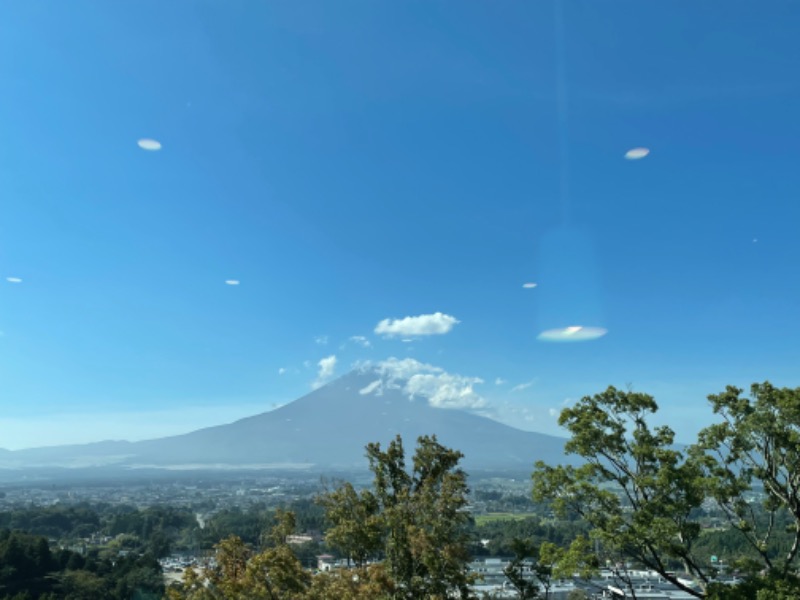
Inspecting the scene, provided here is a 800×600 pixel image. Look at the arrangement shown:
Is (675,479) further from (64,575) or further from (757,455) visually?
(64,575)

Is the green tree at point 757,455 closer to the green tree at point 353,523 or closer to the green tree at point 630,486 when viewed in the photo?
the green tree at point 630,486

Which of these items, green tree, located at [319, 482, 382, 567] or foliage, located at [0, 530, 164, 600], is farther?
foliage, located at [0, 530, 164, 600]

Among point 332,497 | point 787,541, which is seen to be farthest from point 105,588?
point 787,541

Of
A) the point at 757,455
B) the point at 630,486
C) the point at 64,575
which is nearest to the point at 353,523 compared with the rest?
the point at 630,486

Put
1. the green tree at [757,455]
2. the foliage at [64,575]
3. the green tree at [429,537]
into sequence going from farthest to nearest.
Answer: the foliage at [64,575], the green tree at [757,455], the green tree at [429,537]

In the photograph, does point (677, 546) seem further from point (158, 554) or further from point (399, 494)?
point (158, 554)

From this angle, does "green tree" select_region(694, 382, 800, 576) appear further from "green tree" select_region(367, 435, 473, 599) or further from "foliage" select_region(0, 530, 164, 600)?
"foliage" select_region(0, 530, 164, 600)

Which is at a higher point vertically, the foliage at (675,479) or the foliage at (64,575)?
the foliage at (675,479)

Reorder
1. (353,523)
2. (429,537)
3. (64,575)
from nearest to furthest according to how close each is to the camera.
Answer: (429,537)
(353,523)
(64,575)

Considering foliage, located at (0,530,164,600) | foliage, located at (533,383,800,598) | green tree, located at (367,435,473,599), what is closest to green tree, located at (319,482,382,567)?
green tree, located at (367,435,473,599)

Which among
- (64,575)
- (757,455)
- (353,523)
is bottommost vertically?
(64,575)

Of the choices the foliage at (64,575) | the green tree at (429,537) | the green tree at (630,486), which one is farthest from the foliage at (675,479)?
the foliage at (64,575)
